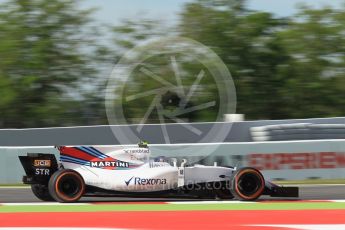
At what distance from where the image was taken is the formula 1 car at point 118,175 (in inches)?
430

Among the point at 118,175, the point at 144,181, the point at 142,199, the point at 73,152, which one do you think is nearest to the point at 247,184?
the point at 144,181

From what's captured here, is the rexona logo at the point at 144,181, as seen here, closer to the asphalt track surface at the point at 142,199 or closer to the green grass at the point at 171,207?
the green grass at the point at 171,207

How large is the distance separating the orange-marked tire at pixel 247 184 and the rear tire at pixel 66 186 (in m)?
2.28

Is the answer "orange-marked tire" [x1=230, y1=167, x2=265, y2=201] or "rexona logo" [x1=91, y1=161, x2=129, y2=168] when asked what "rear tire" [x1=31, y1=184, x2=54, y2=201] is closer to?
"rexona logo" [x1=91, y1=161, x2=129, y2=168]

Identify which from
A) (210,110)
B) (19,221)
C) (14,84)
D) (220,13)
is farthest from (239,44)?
(19,221)

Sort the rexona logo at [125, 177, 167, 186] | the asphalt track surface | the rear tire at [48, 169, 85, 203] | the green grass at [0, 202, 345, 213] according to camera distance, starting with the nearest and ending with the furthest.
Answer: the green grass at [0, 202, 345, 213] < the rear tire at [48, 169, 85, 203] < the rexona logo at [125, 177, 167, 186] < the asphalt track surface

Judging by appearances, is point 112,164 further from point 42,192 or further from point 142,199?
point 42,192

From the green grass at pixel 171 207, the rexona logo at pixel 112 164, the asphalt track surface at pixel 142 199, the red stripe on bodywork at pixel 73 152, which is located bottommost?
the asphalt track surface at pixel 142 199

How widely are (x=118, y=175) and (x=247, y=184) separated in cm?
196

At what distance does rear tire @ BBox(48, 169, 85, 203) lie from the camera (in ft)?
35.6

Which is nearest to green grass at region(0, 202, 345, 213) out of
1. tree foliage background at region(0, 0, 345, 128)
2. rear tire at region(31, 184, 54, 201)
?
rear tire at region(31, 184, 54, 201)

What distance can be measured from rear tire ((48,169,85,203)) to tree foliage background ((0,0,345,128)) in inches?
767

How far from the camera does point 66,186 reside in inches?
432

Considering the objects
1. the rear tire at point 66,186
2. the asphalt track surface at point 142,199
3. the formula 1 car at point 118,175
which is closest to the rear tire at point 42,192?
the formula 1 car at point 118,175
